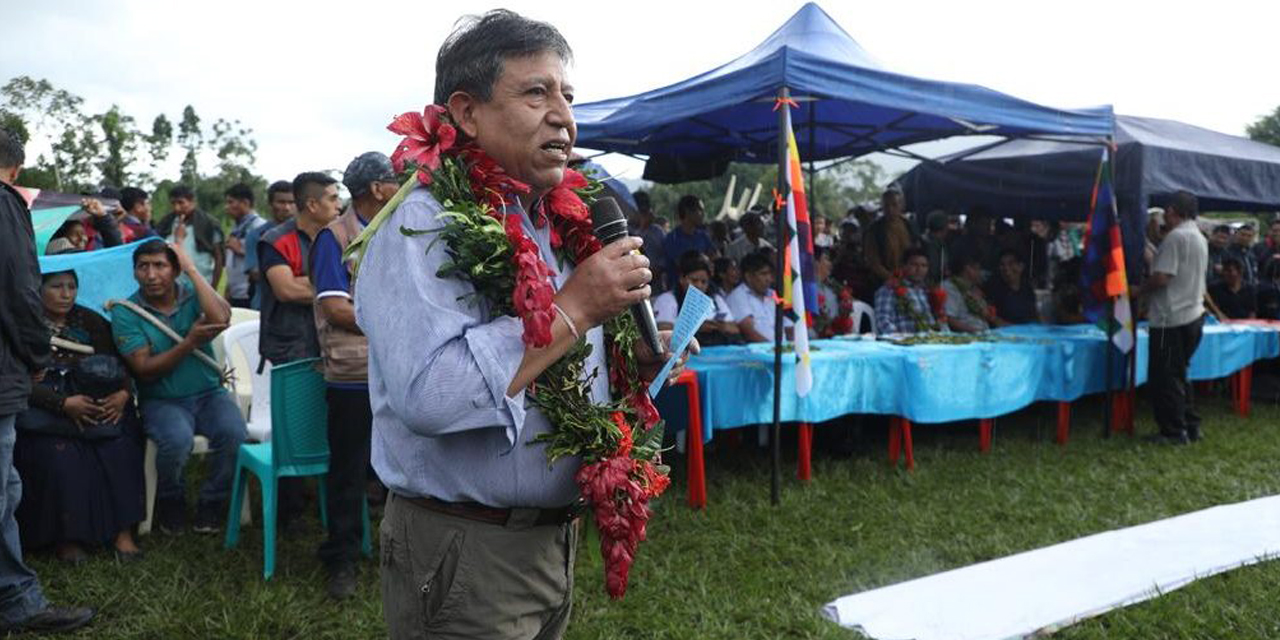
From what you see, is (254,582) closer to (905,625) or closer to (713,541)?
(713,541)

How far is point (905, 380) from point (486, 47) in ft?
16.0

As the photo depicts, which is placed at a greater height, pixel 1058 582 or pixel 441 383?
pixel 441 383

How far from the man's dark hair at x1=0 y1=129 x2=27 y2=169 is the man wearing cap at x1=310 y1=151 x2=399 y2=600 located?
1040 millimetres

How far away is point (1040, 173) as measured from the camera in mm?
8977

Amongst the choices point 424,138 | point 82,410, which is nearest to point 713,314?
point 82,410

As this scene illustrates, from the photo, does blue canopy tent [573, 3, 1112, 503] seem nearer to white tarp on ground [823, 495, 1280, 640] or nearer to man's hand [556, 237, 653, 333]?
white tarp on ground [823, 495, 1280, 640]

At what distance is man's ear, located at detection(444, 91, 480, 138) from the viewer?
57.2 inches

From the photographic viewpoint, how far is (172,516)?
14.9 ft

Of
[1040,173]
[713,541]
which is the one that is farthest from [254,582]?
[1040,173]

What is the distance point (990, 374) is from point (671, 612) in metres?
3.56

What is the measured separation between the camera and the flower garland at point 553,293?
4.37ft

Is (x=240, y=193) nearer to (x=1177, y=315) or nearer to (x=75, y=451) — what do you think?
(x=75, y=451)

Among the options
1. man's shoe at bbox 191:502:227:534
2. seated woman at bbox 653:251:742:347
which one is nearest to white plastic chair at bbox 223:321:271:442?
man's shoe at bbox 191:502:227:534

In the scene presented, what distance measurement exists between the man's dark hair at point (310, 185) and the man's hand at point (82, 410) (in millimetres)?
1326
